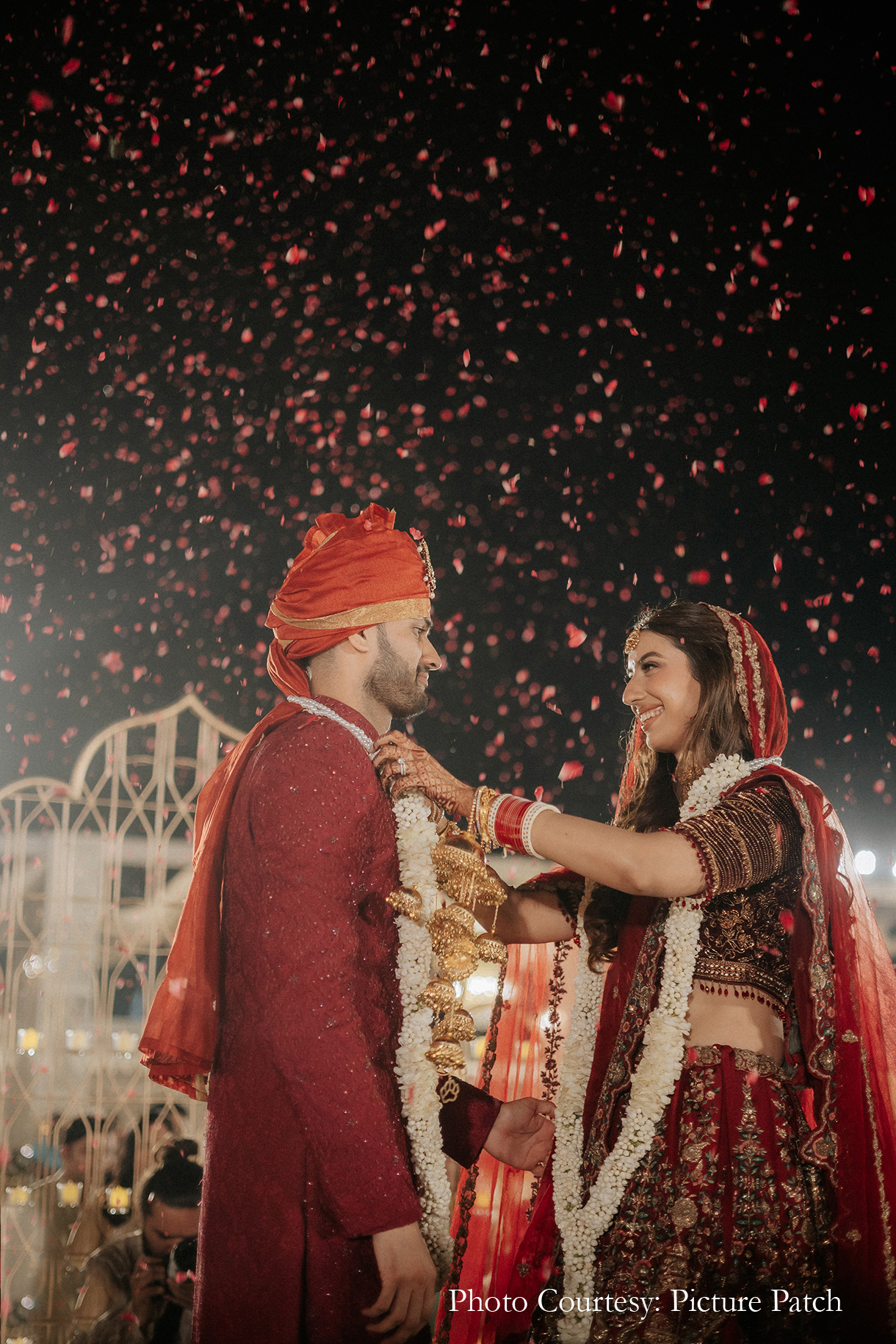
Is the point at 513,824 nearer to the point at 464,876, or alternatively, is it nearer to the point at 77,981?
the point at 464,876

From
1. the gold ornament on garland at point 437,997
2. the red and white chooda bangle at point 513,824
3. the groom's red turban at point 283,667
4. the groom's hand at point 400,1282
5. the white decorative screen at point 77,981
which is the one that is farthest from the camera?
the white decorative screen at point 77,981

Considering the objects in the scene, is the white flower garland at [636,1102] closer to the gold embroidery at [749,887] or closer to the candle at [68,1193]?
the gold embroidery at [749,887]

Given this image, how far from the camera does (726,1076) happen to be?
2209 millimetres

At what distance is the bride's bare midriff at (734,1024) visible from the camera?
2262mm

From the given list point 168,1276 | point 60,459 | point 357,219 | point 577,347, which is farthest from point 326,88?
point 168,1276

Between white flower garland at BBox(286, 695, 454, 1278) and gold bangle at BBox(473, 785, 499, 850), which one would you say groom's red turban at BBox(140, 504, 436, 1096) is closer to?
white flower garland at BBox(286, 695, 454, 1278)

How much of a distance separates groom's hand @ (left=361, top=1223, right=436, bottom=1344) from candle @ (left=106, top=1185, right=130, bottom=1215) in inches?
113

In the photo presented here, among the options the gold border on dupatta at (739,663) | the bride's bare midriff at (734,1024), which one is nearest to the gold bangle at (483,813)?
the bride's bare midriff at (734,1024)

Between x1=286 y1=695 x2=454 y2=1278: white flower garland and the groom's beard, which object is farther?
the groom's beard

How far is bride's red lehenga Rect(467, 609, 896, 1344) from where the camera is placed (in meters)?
2.07

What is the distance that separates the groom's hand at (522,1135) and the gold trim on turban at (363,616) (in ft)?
3.74

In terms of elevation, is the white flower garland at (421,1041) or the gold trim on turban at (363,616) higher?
the gold trim on turban at (363,616)

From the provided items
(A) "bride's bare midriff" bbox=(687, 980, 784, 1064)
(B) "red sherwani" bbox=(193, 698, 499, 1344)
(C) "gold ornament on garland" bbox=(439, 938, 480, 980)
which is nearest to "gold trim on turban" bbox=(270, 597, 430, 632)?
(B) "red sherwani" bbox=(193, 698, 499, 1344)

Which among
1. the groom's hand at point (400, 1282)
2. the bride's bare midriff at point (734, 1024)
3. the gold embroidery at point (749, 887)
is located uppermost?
the gold embroidery at point (749, 887)
